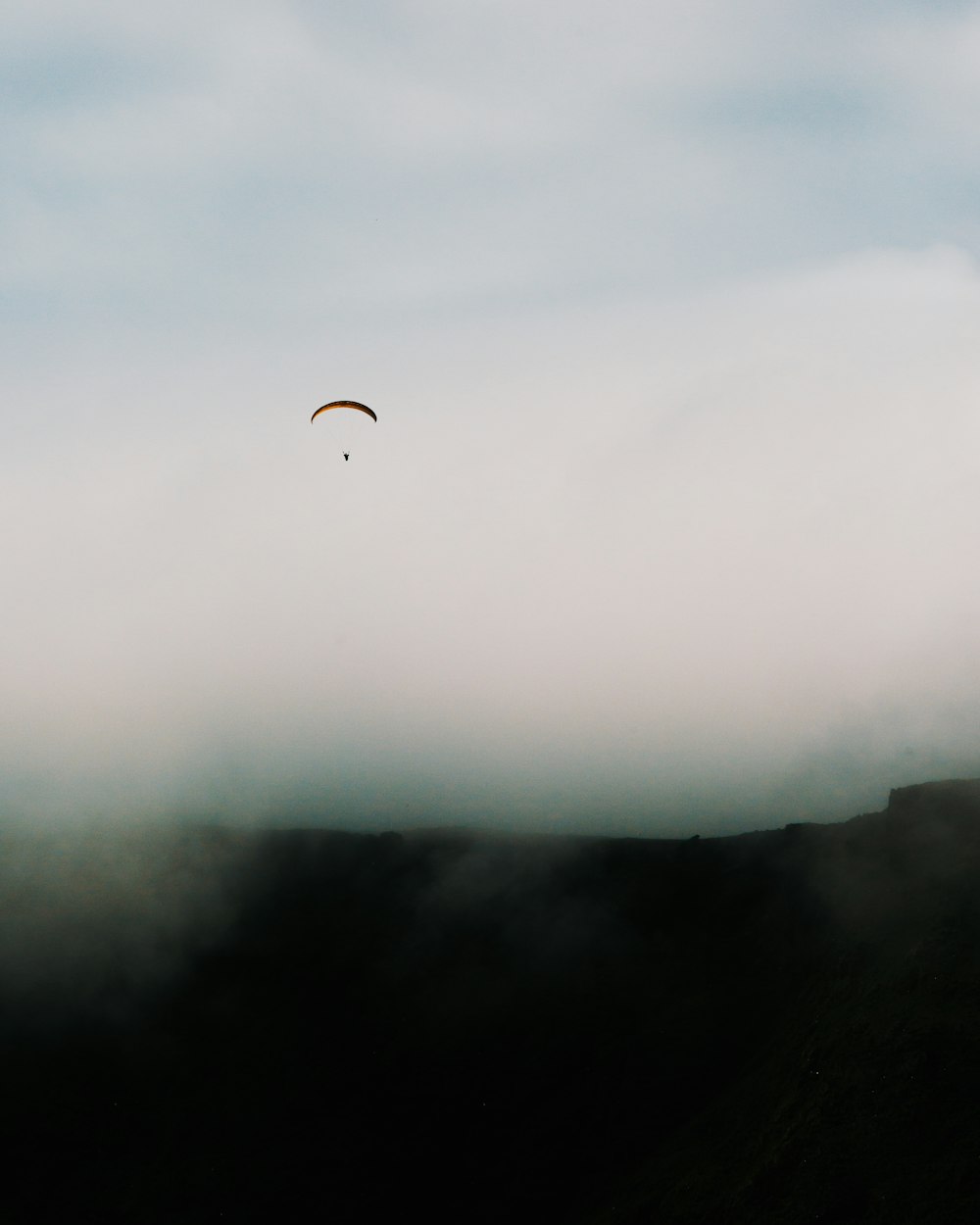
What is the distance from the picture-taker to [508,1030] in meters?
96.1

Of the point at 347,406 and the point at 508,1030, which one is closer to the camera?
the point at 347,406

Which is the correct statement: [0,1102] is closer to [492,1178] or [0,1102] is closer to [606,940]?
[492,1178]

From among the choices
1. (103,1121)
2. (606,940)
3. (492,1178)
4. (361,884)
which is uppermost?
(361,884)

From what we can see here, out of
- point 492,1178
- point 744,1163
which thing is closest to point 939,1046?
point 744,1163

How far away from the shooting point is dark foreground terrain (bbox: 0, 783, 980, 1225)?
57938 millimetres

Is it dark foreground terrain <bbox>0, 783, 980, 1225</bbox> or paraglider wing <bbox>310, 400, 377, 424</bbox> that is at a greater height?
paraglider wing <bbox>310, 400, 377, 424</bbox>

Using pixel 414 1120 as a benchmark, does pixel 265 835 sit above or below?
above

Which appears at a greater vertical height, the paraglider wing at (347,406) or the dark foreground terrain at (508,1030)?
the paraglider wing at (347,406)

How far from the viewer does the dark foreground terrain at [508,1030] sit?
57.9m

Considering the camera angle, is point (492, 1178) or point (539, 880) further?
point (539, 880)

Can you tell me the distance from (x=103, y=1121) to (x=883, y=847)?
2885 inches

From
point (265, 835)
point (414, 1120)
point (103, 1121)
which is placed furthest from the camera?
point (265, 835)

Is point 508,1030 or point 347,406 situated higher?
point 347,406

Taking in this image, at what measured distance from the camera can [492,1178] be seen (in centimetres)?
8269
